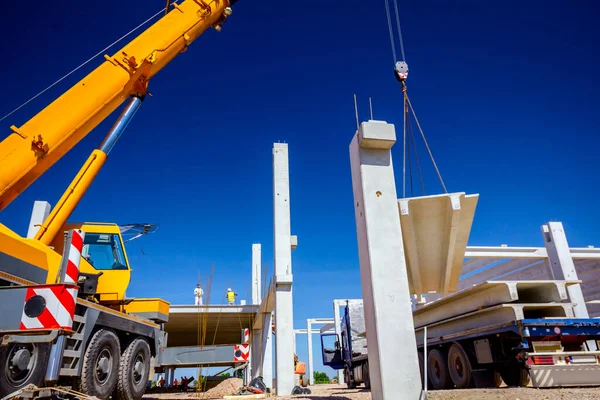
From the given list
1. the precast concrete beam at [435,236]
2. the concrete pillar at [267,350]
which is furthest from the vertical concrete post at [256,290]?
the precast concrete beam at [435,236]

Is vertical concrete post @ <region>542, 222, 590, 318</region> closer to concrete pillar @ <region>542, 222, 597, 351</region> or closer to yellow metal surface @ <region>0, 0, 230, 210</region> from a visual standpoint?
concrete pillar @ <region>542, 222, 597, 351</region>

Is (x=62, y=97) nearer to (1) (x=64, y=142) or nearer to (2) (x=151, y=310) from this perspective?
(1) (x=64, y=142)

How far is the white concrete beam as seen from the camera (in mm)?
9445

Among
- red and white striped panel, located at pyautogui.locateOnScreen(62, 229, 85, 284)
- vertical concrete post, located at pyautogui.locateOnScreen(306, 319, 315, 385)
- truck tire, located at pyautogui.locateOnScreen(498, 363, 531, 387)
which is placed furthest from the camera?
vertical concrete post, located at pyautogui.locateOnScreen(306, 319, 315, 385)

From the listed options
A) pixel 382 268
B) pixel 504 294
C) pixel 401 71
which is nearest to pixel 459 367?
pixel 504 294

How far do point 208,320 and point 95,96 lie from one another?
528 inches

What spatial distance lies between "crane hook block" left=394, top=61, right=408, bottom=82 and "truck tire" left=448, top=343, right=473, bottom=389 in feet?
15.8

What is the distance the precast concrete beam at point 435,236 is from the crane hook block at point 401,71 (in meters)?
2.38

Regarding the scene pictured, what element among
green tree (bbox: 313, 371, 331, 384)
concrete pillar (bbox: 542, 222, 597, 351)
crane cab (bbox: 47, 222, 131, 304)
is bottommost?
green tree (bbox: 313, 371, 331, 384)

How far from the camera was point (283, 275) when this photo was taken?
32.7ft

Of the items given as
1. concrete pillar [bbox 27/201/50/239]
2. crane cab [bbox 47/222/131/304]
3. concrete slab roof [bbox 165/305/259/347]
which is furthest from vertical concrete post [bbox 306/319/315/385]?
crane cab [bbox 47/222/131/304]

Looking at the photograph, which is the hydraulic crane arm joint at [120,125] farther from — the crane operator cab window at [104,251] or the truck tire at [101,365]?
the truck tire at [101,365]

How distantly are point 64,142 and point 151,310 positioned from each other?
11.4ft

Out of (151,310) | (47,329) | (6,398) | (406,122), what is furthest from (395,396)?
(151,310)
